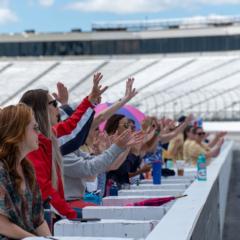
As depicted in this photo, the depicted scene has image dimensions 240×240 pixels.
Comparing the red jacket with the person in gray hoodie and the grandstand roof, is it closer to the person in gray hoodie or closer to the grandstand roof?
the person in gray hoodie

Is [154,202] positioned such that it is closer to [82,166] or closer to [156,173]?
[82,166]

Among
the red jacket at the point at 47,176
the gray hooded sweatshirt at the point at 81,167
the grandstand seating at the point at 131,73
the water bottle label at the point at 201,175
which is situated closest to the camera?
the red jacket at the point at 47,176

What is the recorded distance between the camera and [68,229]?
3707 millimetres

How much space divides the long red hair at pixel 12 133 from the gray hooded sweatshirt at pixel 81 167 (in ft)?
4.97

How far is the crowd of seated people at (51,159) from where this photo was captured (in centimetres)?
343

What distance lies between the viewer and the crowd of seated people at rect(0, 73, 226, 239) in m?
3.43

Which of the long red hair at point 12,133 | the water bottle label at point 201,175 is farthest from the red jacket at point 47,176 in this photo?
the water bottle label at point 201,175

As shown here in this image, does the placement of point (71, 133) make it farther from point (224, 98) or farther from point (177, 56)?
point (177, 56)

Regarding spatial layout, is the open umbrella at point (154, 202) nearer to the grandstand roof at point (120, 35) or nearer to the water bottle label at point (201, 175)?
the water bottle label at point (201, 175)

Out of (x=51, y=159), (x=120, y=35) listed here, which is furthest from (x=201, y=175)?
(x=120, y=35)

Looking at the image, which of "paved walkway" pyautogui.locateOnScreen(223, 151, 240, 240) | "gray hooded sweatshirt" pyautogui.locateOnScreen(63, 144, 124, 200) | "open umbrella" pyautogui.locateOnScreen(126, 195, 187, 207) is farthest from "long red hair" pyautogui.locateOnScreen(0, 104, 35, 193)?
"paved walkway" pyautogui.locateOnScreen(223, 151, 240, 240)

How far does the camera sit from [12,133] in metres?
3.46

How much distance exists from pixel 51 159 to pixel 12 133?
3.05ft

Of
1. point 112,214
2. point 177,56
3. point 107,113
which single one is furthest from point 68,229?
point 177,56
